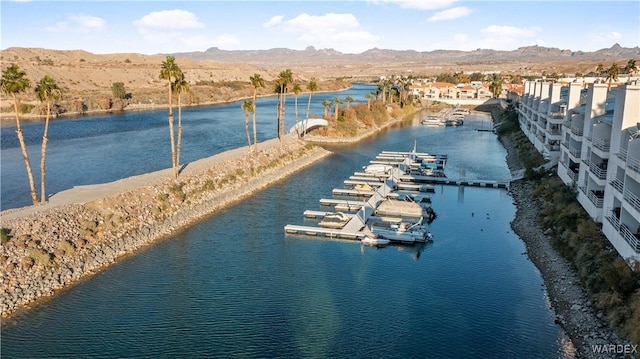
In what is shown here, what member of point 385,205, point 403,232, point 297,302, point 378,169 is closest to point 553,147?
point 378,169

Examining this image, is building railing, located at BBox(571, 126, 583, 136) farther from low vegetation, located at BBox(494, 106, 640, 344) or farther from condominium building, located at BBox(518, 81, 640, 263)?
low vegetation, located at BBox(494, 106, 640, 344)

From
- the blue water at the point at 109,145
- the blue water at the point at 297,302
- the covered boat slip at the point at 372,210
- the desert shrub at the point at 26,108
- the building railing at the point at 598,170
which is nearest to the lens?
the blue water at the point at 297,302

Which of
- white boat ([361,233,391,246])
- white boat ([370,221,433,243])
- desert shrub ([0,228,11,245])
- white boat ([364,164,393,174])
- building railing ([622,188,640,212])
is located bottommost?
white boat ([361,233,391,246])

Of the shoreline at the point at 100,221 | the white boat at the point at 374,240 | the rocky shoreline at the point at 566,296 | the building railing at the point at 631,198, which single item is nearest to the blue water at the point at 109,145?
the shoreline at the point at 100,221

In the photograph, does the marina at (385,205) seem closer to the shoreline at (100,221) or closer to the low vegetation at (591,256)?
the low vegetation at (591,256)

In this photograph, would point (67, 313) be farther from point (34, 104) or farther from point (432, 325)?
point (34, 104)

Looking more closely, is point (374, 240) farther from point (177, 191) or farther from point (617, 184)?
point (177, 191)

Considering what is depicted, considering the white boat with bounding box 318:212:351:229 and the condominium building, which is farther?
the white boat with bounding box 318:212:351:229

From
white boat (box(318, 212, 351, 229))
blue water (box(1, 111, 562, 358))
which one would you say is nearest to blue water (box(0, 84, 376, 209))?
blue water (box(1, 111, 562, 358))
